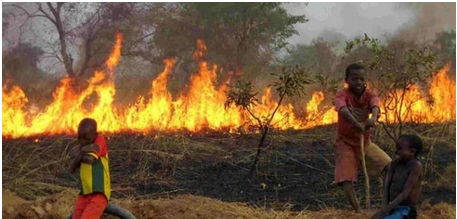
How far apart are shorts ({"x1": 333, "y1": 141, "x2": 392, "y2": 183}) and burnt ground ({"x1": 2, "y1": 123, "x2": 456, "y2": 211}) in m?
0.74

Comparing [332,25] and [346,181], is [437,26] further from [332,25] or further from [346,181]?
[346,181]

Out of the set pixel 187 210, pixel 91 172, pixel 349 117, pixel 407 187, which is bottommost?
pixel 187 210

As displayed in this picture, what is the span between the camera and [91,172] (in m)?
4.37

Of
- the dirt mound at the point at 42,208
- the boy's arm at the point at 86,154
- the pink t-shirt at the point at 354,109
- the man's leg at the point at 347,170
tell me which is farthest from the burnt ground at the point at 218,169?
the boy's arm at the point at 86,154

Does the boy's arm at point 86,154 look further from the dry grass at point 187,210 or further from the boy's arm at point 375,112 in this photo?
the boy's arm at point 375,112

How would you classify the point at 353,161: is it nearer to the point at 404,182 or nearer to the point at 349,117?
the point at 349,117

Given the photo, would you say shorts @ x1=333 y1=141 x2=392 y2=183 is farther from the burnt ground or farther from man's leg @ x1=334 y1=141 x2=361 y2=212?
the burnt ground

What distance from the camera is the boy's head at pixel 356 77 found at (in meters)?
A: 4.96

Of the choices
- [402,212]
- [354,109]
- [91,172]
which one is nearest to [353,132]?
[354,109]

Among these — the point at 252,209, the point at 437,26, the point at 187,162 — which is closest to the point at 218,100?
the point at 187,162

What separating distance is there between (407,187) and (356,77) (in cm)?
106

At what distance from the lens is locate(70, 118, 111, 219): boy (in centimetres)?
432

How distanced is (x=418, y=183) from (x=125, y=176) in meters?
3.85

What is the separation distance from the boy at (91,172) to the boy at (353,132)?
1.95 meters
